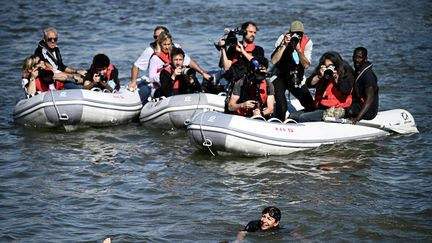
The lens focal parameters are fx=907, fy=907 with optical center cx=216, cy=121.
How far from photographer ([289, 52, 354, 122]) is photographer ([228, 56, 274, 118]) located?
2.23 feet

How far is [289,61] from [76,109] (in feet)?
9.89

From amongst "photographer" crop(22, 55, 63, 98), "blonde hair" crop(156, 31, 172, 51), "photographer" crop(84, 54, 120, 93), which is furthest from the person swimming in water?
"photographer" crop(22, 55, 63, 98)

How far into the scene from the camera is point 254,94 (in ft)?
36.6

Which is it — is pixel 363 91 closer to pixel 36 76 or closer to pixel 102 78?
pixel 102 78

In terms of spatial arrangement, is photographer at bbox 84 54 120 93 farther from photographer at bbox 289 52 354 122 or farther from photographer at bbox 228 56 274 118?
photographer at bbox 289 52 354 122

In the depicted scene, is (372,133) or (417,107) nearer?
(372,133)

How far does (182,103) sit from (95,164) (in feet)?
5.22

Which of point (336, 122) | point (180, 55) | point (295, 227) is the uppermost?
point (180, 55)

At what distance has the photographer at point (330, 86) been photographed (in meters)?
11.4

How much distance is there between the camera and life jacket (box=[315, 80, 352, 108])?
11.6 metres

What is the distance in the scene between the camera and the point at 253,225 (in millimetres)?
8578

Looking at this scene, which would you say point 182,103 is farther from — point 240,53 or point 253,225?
point 253,225

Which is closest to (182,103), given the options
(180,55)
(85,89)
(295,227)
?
(180,55)

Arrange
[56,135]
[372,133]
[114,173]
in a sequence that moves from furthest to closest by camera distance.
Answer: [56,135] → [372,133] → [114,173]
